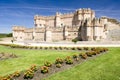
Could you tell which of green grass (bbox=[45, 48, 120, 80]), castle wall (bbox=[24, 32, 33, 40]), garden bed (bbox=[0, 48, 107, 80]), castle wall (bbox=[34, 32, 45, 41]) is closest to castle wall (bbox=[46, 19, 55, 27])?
castle wall (bbox=[24, 32, 33, 40])

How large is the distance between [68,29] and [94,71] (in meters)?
54.8

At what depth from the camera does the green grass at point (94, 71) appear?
55.1 feet

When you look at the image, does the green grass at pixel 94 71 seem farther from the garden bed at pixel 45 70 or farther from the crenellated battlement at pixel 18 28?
the crenellated battlement at pixel 18 28

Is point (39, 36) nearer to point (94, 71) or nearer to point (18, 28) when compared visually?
point (18, 28)

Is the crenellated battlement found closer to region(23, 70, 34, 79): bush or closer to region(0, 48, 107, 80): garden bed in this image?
region(0, 48, 107, 80): garden bed

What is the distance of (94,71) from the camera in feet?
59.1

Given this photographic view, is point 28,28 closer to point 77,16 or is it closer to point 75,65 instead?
point 77,16

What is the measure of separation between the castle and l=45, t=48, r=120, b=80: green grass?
137 feet

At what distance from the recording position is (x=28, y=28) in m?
83.1

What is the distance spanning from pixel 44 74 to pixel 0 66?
9.81 metres

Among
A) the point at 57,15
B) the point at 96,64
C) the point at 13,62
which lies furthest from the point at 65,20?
the point at 96,64

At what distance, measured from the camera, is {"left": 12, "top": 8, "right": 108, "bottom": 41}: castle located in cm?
6222

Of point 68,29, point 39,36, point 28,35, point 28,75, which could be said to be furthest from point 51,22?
point 28,75

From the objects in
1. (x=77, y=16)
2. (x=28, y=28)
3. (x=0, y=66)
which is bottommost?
(x=0, y=66)
